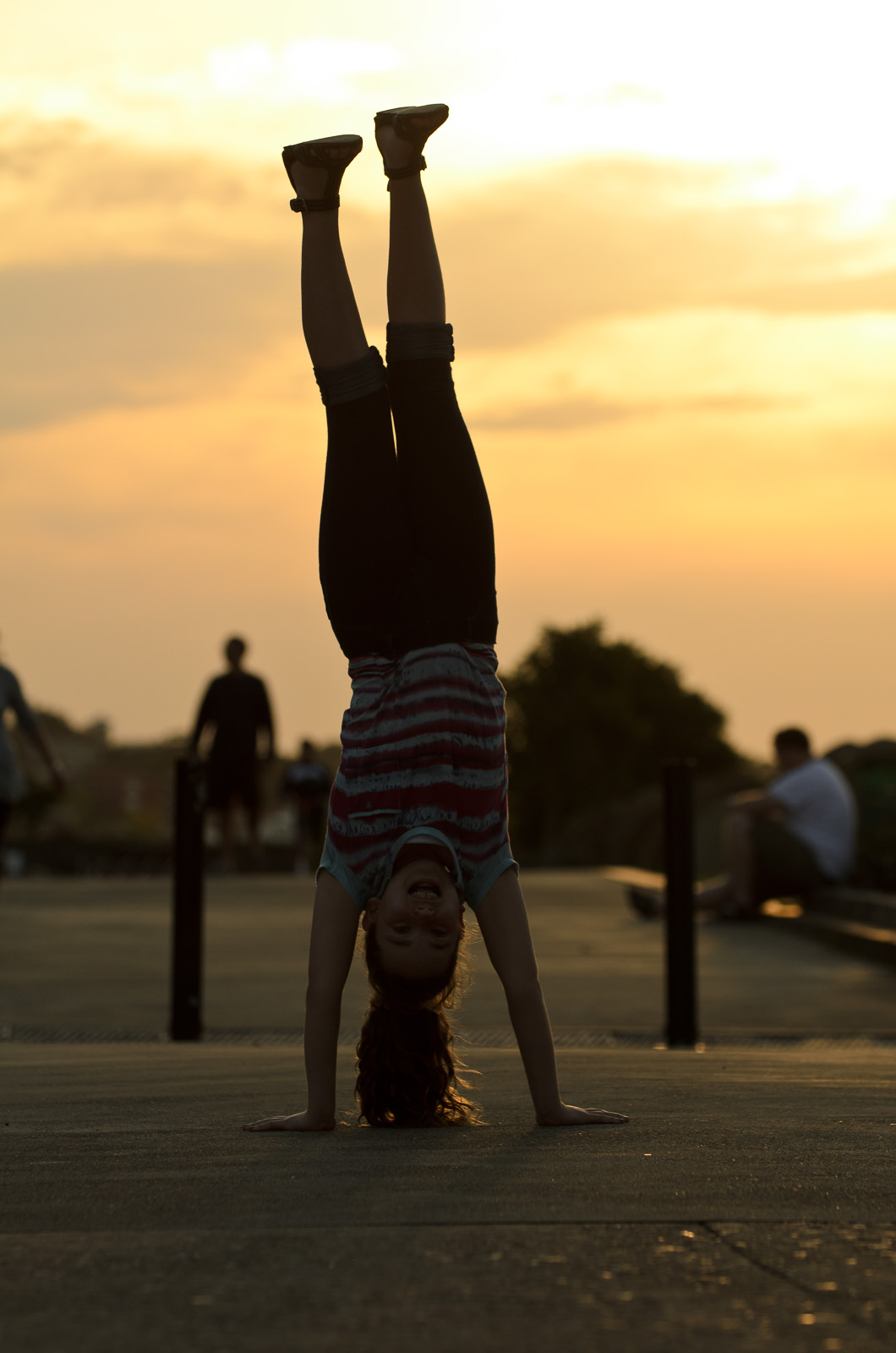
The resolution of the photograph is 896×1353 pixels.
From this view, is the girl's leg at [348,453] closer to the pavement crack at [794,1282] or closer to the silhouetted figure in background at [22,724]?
the pavement crack at [794,1282]

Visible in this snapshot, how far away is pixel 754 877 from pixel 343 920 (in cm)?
887

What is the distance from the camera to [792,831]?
40.7 ft

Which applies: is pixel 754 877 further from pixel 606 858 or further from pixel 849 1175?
pixel 606 858

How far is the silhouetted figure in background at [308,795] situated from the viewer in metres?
19.9

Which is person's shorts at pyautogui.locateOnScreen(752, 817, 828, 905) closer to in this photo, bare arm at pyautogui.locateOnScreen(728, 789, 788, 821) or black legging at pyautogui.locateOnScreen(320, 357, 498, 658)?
bare arm at pyautogui.locateOnScreen(728, 789, 788, 821)

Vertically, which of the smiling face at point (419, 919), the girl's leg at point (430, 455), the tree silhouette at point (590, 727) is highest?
the tree silhouette at point (590, 727)

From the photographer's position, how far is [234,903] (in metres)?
13.7

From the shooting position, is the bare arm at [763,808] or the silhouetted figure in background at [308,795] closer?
the bare arm at [763,808]

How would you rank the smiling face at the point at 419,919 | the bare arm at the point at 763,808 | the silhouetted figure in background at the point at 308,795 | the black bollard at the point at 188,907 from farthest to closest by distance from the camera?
the silhouetted figure in background at the point at 308,795, the bare arm at the point at 763,808, the black bollard at the point at 188,907, the smiling face at the point at 419,919

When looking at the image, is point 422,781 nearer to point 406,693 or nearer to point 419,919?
point 406,693

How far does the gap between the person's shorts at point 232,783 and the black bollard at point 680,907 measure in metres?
7.98

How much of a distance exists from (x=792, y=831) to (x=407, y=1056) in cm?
869

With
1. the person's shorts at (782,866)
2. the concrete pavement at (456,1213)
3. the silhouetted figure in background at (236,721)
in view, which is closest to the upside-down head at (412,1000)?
the concrete pavement at (456,1213)

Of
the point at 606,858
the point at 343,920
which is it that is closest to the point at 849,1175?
the point at 343,920
